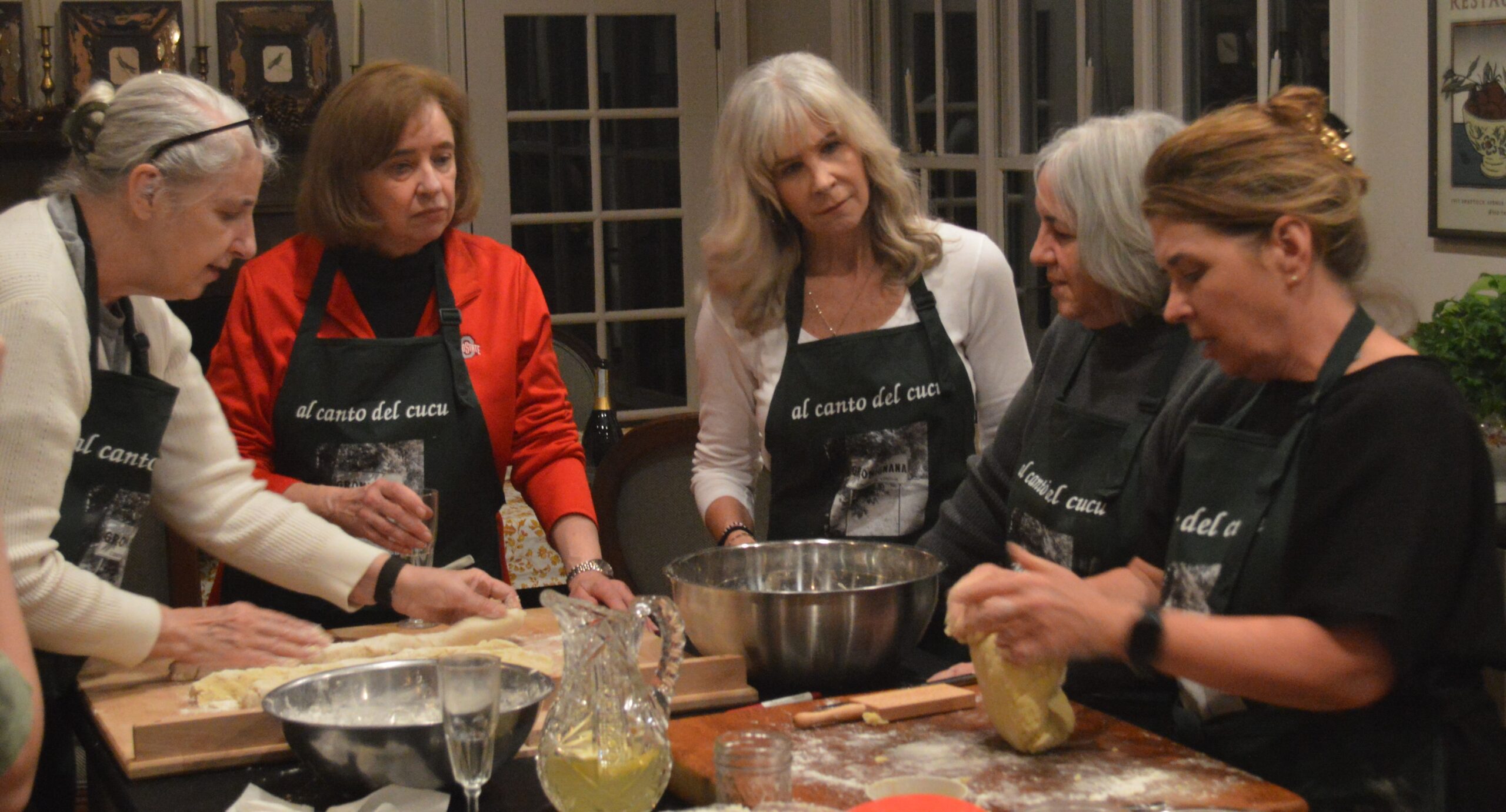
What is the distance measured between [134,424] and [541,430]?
0.74 metres

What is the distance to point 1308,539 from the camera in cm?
146

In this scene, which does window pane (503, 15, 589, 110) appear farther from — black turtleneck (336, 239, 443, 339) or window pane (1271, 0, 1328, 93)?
black turtleneck (336, 239, 443, 339)

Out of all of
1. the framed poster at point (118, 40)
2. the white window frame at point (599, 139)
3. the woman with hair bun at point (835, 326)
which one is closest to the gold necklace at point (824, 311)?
the woman with hair bun at point (835, 326)

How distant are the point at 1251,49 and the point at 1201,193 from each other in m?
1.93

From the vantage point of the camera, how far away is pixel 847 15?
16.8 ft

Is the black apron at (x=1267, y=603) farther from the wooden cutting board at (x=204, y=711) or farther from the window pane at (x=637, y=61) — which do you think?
the window pane at (x=637, y=61)

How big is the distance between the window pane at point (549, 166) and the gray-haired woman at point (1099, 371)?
149 inches

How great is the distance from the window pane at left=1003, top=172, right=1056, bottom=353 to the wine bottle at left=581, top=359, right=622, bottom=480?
129cm

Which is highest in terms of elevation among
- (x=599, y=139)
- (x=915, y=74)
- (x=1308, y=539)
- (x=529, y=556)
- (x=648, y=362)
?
(x=915, y=74)

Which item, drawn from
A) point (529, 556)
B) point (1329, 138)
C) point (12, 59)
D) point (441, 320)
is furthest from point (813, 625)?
point (12, 59)

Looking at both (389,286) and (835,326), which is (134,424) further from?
(835,326)

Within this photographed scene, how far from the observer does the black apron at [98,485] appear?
1843 mm

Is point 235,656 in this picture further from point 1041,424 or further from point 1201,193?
point 1201,193

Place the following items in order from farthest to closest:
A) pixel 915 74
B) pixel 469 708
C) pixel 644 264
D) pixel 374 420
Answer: pixel 644 264, pixel 915 74, pixel 374 420, pixel 469 708
